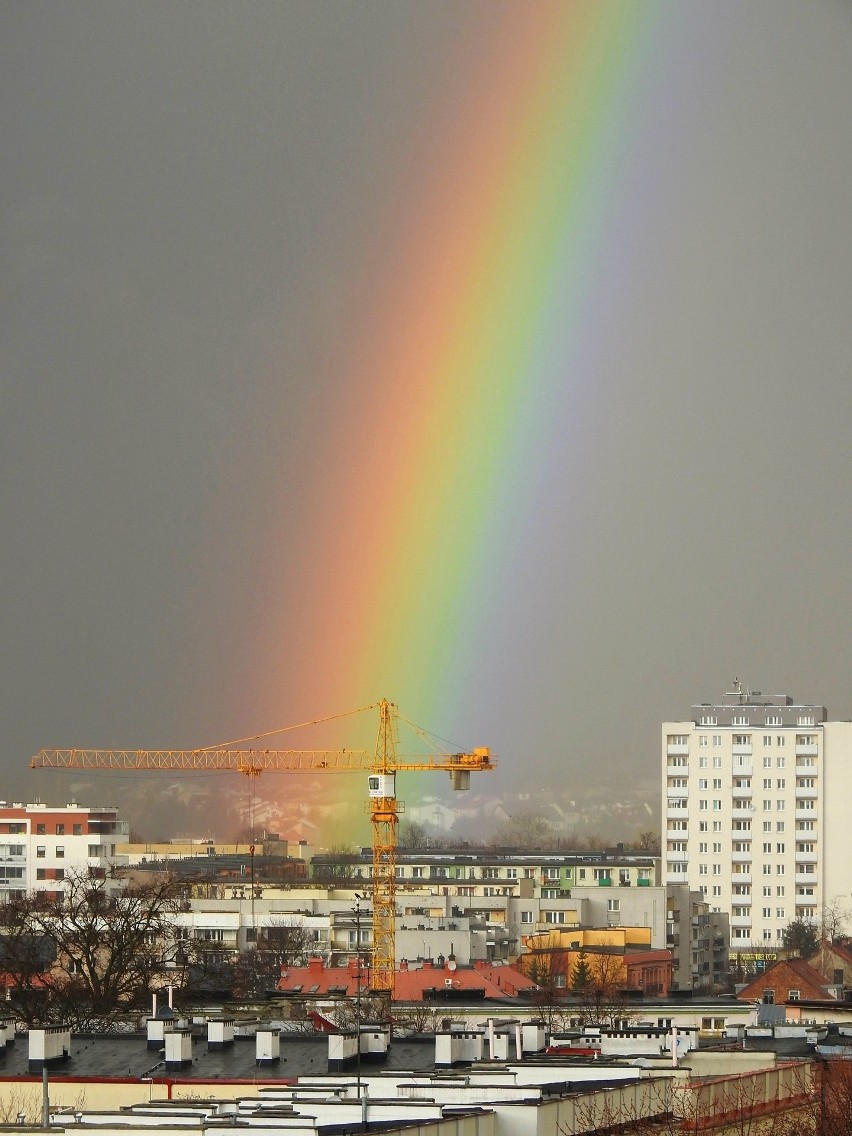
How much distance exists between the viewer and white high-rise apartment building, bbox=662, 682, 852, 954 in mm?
118438

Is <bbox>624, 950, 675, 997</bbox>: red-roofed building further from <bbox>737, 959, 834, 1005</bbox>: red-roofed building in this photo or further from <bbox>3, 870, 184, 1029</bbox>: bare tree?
<bbox>3, 870, 184, 1029</bbox>: bare tree

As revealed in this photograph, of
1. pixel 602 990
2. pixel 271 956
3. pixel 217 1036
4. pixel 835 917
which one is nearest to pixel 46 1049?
pixel 217 1036

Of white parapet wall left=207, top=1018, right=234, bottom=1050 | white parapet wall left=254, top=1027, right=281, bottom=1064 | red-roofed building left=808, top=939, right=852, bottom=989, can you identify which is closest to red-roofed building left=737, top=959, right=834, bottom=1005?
red-roofed building left=808, top=939, right=852, bottom=989

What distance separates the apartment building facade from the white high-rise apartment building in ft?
102

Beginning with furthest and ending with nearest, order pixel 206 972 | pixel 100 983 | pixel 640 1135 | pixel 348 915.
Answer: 1. pixel 348 915
2. pixel 206 972
3. pixel 100 983
4. pixel 640 1135

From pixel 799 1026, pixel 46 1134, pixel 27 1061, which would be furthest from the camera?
pixel 799 1026

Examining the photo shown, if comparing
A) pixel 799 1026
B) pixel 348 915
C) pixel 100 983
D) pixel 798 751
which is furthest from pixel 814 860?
pixel 799 1026

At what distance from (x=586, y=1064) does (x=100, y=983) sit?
84.3ft

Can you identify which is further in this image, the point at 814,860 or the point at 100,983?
the point at 814,860

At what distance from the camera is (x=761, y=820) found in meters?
120

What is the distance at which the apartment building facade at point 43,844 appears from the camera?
412 feet

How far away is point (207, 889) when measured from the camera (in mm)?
102000

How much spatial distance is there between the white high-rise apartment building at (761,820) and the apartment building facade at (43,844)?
31.2 meters

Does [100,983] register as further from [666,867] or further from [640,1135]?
[666,867]
